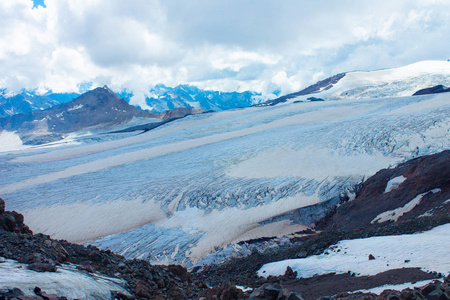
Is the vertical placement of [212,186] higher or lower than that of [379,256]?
higher

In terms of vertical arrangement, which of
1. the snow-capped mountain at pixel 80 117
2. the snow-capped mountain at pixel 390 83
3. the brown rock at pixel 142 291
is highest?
the snow-capped mountain at pixel 80 117

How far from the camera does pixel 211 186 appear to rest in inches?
591

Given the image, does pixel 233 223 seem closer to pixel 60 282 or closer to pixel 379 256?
pixel 379 256

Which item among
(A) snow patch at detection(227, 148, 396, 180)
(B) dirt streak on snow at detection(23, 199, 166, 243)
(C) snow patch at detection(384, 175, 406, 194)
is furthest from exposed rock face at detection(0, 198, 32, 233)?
(C) snow patch at detection(384, 175, 406, 194)

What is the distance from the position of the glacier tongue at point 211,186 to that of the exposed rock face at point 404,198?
164 centimetres

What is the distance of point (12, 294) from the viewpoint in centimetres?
320

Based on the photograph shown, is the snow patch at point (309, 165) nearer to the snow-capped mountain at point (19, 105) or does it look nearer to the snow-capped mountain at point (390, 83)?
the snow-capped mountain at point (390, 83)

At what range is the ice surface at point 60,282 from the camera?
371 cm

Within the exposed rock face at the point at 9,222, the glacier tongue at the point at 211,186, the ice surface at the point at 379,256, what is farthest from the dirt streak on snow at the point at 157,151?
the ice surface at the point at 379,256

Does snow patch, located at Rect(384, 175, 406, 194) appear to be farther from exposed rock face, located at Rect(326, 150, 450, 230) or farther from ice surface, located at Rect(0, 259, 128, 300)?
ice surface, located at Rect(0, 259, 128, 300)

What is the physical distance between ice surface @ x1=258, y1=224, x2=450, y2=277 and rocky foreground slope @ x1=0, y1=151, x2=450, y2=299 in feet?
0.47

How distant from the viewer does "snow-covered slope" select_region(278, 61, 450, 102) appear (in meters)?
47.9

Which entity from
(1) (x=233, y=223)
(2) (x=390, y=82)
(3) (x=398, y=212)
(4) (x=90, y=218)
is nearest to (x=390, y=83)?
(2) (x=390, y=82)

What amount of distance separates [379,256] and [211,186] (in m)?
9.49
